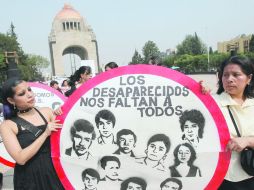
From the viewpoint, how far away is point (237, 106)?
1946 millimetres

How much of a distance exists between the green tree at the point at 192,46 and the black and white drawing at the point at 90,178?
7844 centimetres

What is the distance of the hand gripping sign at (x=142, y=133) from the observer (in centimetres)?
195

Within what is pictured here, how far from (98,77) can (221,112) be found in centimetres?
75

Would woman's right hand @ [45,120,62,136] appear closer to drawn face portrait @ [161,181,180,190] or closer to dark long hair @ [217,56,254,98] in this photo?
drawn face portrait @ [161,181,180,190]

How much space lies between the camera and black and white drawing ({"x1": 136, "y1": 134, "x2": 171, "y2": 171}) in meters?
1.98

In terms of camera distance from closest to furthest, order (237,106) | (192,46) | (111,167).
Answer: (237,106)
(111,167)
(192,46)

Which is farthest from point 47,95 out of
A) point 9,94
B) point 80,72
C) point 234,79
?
point 234,79

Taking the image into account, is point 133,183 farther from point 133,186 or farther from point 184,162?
point 184,162

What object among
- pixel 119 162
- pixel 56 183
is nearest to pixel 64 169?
pixel 56 183

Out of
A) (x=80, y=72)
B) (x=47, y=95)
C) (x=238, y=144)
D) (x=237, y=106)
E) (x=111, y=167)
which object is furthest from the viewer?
(x=80, y=72)

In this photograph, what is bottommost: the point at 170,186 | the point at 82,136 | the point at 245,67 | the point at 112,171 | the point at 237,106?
the point at 170,186

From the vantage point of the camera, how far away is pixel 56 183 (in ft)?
7.01

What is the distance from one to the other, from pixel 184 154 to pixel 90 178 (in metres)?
0.60

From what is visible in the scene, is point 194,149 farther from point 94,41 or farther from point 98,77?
point 94,41
